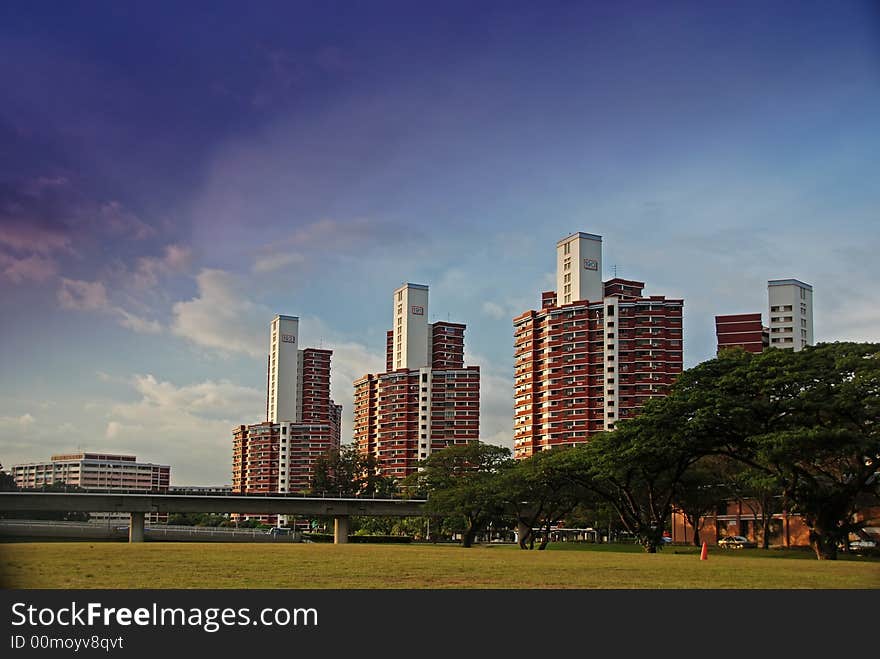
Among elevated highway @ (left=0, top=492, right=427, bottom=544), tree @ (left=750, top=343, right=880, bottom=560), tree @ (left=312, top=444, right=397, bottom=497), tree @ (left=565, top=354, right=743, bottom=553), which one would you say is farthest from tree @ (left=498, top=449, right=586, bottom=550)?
tree @ (left=312, top=444, right=397, bottom=497)

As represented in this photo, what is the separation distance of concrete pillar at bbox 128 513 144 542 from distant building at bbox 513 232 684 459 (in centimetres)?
3248

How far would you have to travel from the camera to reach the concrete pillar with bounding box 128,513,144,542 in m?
49.6

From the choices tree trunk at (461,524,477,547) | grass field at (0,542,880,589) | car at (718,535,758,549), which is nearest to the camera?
grass field at (0,542,880,589)

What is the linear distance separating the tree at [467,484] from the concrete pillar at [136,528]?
15465 mm

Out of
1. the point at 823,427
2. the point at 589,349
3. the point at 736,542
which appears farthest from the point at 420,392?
the point at 823,427

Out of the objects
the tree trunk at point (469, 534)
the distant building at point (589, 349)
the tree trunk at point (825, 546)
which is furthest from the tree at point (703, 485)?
the distant building at point (589, 349)

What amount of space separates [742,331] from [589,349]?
40.2 feet

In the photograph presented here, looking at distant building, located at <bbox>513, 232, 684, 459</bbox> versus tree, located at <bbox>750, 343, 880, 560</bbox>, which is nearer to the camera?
tree, located at <bbox>750, 343, 880, 560</bbox>

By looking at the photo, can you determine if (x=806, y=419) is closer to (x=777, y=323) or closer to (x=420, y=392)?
(x=777, y=323)

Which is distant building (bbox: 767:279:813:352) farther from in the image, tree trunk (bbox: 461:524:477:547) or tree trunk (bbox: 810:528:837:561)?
tree trunk (bbox: 810:528:837:561)

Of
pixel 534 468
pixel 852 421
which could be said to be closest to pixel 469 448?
pixel 534 468

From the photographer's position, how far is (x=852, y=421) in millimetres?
26562
